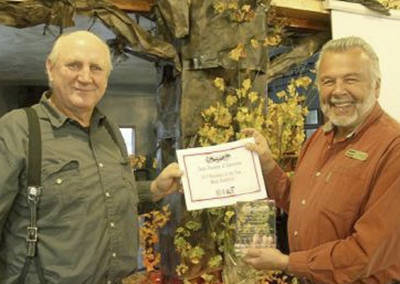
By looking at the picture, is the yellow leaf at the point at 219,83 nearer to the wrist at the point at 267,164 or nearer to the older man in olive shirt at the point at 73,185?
the wrist at the point at 267,164

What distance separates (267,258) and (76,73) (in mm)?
847

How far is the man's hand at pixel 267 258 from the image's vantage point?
5.26 ft

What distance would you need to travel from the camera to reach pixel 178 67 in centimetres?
264

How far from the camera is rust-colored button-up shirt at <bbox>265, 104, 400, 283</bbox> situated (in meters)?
1.46

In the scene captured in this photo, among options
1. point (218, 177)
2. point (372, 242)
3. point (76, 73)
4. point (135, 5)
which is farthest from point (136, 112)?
point (372, 242)

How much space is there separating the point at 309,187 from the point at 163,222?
1.09m

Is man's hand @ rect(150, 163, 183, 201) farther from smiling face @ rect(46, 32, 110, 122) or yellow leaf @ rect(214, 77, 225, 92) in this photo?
yellow leaf @ rect(214, 77, 225, 92)

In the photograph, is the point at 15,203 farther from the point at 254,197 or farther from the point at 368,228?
the point at 368,228

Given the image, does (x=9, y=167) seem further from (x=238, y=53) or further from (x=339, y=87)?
(x=238, y=53)

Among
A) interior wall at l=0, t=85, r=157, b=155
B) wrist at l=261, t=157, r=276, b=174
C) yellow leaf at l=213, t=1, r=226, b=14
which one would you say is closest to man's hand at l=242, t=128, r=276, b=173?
wrist at l=261, t=157, r=276, b=174

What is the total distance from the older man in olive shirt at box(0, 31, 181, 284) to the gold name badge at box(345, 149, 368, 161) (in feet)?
2.36

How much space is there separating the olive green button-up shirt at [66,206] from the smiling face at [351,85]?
0.76m

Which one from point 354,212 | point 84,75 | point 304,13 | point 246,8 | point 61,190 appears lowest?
point 354,212

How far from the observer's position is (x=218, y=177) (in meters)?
1.88
